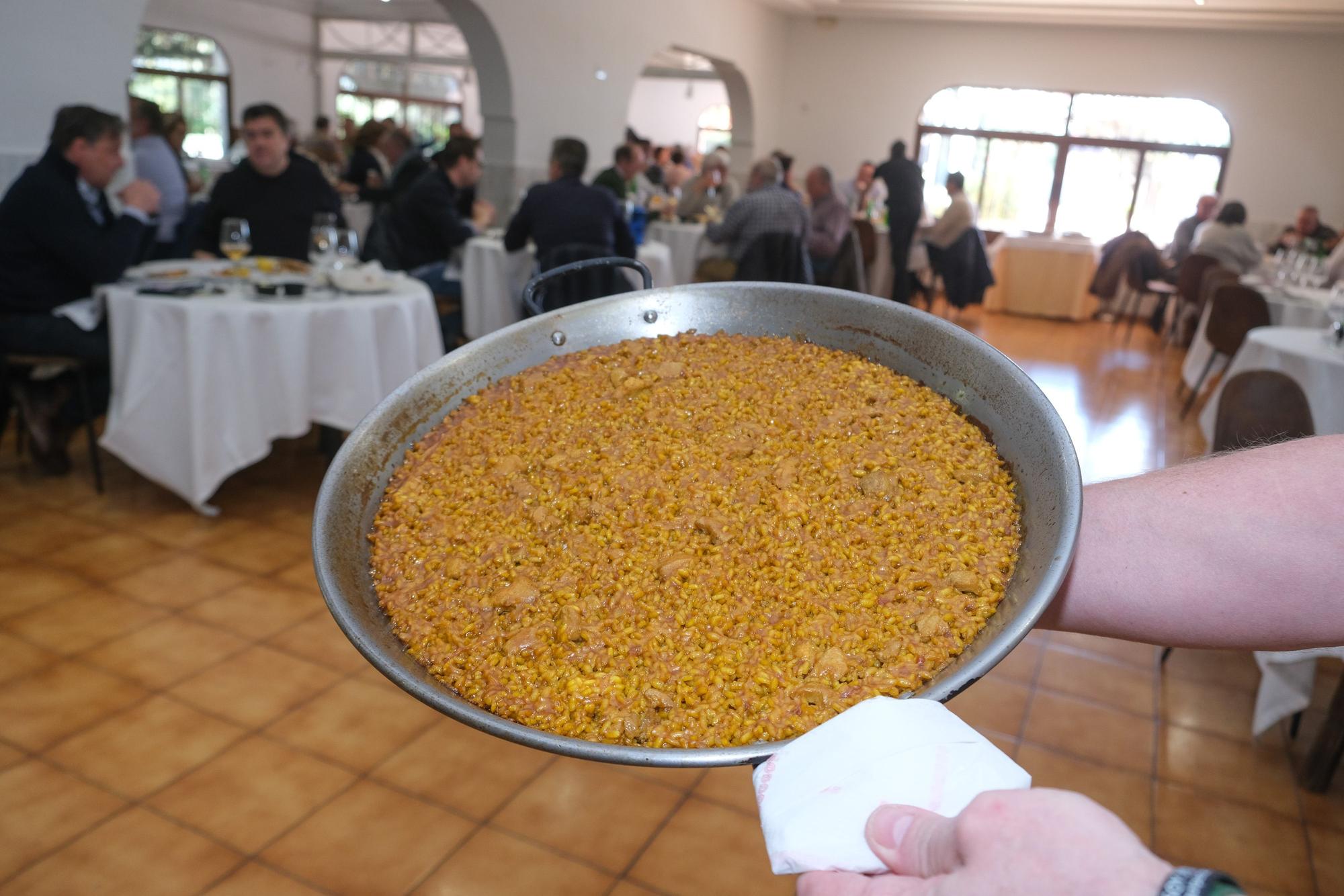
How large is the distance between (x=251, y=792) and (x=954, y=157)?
1028 cm

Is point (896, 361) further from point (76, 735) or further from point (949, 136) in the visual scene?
point (949, 136)

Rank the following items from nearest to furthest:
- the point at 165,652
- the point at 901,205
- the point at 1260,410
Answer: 1. the point at 165,652
2. the point at 1260,410
3. the point at 901,205

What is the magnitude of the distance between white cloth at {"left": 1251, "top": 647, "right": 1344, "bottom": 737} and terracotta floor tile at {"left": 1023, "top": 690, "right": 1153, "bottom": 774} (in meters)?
0.23

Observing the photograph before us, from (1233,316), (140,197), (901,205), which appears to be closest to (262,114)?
(140,197)

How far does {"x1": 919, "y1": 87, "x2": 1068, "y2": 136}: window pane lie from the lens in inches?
395

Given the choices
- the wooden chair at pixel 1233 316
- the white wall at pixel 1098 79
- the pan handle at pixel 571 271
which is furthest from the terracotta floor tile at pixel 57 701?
the white wall at pixel 1098 79

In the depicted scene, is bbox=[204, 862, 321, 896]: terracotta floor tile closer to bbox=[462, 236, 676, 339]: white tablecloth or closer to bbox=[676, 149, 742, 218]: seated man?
bbox=[462, 236, 676, 339]: white tablecloth

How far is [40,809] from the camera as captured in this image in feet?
→ 5.57

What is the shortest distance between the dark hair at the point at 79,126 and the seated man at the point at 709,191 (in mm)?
3793

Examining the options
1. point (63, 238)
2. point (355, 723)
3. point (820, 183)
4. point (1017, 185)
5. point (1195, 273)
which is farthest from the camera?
point (1017, 185)

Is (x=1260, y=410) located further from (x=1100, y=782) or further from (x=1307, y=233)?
(x=1307, y=233)

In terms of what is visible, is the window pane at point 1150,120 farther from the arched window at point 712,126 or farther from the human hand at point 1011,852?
the human hand at point 1011,852

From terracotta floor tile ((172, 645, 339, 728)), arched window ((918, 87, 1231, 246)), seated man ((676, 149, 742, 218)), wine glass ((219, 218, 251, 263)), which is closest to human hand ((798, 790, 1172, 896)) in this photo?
terracotta floor tile ((172, 645, 339, 728))

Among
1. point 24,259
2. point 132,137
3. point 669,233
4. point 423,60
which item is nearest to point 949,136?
point 669,233
